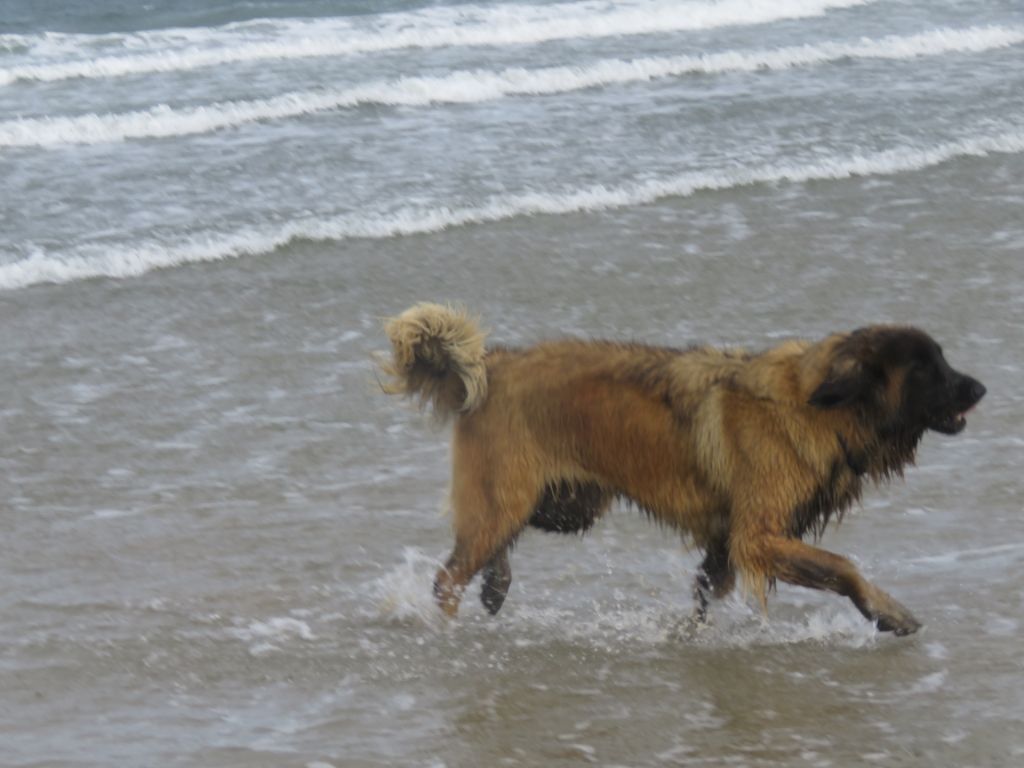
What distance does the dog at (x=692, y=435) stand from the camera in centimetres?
Result: 540

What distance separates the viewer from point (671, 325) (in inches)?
360

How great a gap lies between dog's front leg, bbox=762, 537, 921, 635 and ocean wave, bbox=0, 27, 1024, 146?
10766mm

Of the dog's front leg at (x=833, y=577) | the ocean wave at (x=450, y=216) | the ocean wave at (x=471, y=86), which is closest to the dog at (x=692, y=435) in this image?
the dog's front leg at (x=833, y=577)

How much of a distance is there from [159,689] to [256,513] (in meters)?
1.61

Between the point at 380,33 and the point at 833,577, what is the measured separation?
18.2 metres

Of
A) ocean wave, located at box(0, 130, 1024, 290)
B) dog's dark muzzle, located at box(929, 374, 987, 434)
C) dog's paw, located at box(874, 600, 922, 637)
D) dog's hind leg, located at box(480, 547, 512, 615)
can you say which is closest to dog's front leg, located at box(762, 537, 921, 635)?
dog's paw, located at box(874, 600, 922, 637)

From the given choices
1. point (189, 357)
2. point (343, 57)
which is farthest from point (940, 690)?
point (343, 57)

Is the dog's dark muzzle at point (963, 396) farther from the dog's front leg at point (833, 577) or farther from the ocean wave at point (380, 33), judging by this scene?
the ocean wave at point (380, 33)

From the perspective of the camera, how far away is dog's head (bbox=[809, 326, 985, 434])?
212 inches

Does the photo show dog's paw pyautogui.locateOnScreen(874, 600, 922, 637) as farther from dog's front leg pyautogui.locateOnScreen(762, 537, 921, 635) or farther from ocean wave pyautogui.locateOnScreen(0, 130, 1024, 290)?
ocean wave pyautogui.locateOnScreen(0, 130, 1024, 290)

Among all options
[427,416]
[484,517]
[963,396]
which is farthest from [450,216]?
[963,396]

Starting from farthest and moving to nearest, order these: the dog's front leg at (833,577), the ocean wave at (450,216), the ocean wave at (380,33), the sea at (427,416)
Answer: the ocean wave at (380,33)
the ocean wave at (450,216)
the dog's front leg at (833,577)
the sea at (427,416)

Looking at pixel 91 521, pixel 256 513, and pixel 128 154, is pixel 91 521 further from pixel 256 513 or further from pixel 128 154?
pixel 128 154

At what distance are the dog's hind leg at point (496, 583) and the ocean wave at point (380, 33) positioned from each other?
14.6m
